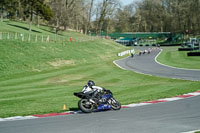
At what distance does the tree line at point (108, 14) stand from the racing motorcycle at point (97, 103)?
70811 millimetres

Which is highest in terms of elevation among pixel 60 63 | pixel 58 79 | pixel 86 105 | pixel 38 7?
pixel 38 7

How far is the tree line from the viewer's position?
305 ft

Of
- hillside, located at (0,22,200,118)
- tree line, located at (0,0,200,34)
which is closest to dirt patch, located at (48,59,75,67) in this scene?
hillside, located at (0,22,200,118)

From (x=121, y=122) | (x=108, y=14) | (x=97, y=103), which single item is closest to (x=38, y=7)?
(x=108, y=14)

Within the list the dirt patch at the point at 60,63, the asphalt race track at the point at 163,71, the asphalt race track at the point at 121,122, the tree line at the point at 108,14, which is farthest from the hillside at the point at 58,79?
the tree line at the point at 108,14

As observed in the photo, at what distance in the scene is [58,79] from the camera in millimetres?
35469

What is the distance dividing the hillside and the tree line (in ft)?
83.6

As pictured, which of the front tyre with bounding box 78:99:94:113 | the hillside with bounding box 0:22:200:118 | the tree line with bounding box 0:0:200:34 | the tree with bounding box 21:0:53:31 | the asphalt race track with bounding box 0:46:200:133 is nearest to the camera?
the asphalt race track with bounding box 0:46:200:133

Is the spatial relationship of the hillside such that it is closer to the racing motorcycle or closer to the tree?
the racing motorcycle

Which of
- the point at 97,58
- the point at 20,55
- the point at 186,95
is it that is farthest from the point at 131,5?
the point at 186,95

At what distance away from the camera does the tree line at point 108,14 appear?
92812 mm

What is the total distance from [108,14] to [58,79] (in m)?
80.7

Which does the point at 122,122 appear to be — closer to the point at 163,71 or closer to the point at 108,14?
the point at 163,71

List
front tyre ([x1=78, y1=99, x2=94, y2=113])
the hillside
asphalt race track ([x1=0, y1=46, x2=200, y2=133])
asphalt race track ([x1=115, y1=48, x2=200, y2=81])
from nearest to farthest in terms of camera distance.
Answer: asphalt race track ([x1=0, y1=46, x2=200, y2=133])
front tyre ([x1=78, y1=99, x2=94, y2=113])
the hillside
asphalt race track ([x1=115, y1=48, x2=200, y2=81])
